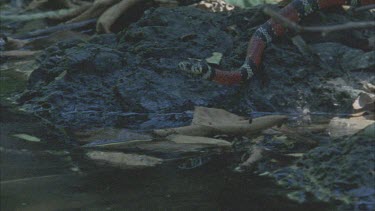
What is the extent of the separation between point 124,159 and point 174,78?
62.2 inches

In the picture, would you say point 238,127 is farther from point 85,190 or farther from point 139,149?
point 85,190

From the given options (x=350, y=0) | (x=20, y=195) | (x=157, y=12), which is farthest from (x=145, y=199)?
(x=350, y=0)

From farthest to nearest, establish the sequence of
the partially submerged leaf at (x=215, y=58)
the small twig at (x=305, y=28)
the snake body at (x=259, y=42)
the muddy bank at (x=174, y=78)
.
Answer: the partially submerged leaf at (x=215, y=58)
the snake body at (x=259, y=42)
the muddy bank at (x=174, y=78)
the small twig at (x=305, y=28)

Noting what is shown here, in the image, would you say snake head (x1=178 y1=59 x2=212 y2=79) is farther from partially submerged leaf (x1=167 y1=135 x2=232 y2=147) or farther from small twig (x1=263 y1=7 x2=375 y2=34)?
small twig (x1=263 y1=7 x2=375 y2=34)

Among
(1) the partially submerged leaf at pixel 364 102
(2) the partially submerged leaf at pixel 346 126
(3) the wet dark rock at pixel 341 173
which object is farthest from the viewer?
(1) the partially submerged leaf at pixel 364 102

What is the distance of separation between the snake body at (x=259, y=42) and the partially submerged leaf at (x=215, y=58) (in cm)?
23

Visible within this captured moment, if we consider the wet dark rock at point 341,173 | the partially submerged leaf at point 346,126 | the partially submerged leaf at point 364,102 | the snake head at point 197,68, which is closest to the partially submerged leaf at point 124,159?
the wet dark rock at point 341,173

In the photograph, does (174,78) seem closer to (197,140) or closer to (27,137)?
(197,140)

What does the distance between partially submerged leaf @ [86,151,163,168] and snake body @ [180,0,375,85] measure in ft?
4.47

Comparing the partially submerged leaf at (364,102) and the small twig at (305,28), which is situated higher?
the small twig at (305,28)

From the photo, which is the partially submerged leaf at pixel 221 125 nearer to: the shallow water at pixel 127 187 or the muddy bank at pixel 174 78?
the muddy bank at pixel 174 78

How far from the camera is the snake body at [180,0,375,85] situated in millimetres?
5270

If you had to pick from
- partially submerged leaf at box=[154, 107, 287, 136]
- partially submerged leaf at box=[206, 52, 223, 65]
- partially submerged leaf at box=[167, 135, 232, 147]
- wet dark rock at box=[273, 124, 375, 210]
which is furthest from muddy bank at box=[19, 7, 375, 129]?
wet dark rock at box=[273, 124, 375, 210]

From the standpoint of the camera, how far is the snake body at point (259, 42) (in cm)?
527
